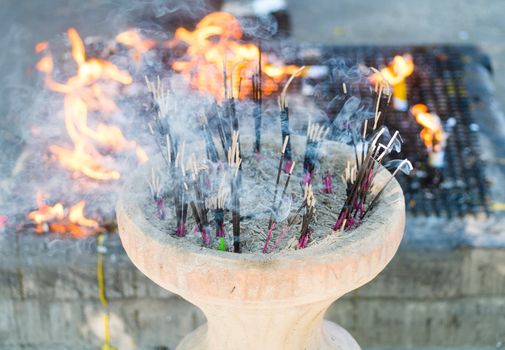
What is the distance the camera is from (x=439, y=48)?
243 inches

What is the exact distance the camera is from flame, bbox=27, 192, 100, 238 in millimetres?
4516

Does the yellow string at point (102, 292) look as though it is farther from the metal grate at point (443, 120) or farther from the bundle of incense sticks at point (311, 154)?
the bundle of incense sticks at point (311, 154)

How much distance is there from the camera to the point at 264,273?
2377 mm

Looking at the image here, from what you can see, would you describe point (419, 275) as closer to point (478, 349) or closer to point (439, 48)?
point (478, 349)

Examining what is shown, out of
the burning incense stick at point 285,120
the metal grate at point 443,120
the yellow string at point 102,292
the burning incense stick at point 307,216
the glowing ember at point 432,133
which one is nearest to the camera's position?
the burning incense stick at point 307,216


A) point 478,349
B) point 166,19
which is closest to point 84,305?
point 478,349

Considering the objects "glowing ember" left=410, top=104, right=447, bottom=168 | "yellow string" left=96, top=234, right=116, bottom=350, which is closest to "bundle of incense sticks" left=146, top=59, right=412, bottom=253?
"yellow string" left=96, top=234, right=116, bottom=350

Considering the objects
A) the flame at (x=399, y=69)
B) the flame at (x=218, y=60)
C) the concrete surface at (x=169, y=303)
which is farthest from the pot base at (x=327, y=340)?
the flame at (x=399, y=69)

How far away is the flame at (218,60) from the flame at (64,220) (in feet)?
3.19

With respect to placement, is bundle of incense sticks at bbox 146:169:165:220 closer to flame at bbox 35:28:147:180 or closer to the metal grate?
flame at bbox 35:28:147:180

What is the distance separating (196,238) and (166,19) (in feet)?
14.3

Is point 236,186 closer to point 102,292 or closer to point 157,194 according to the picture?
point 157,194

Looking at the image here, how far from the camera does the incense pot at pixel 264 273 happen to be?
94.3 inches

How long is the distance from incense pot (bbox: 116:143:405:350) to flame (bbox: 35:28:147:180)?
2.05m
